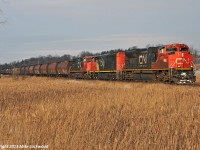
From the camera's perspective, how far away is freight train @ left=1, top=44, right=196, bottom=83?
2819 centimetres

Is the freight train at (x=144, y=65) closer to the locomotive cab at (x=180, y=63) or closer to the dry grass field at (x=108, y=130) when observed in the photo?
the locomotive cab at (x=180, y=63)

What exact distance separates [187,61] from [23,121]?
22567 mm

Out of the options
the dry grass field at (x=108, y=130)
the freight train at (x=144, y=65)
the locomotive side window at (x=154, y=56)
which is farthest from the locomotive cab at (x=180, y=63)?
the dry grass field at (x=108, y=130)

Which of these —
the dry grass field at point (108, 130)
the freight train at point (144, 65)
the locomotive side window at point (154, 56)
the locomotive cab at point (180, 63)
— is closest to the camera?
the dry grass field at point (108, 130)

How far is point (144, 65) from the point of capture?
3256cm

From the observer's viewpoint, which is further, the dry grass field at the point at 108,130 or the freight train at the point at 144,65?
the freight train at the point at 144,65

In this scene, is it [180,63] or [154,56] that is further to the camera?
[154,56]

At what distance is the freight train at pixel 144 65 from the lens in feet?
92.5

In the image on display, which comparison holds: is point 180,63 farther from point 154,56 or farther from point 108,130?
point 108,130

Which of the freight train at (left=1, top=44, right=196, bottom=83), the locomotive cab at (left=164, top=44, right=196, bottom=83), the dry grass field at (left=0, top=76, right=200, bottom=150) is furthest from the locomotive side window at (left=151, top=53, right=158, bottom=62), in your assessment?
the dry grass field at (left=0, top=76, right=200, bottom=150)

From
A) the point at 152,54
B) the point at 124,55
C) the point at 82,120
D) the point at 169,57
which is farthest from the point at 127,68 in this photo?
the point at 82,120

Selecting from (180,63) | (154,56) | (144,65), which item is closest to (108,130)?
(180,63)

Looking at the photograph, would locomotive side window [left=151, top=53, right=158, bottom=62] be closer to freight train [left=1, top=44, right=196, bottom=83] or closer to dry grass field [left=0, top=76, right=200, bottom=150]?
freight train [left=1, top=44, right=196, bottom=83]

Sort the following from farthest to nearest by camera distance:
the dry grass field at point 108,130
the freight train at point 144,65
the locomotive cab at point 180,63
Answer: the freight train at point 144,65 < the locomotive cab at point 180,63 < the dry grass field at point 108,130
